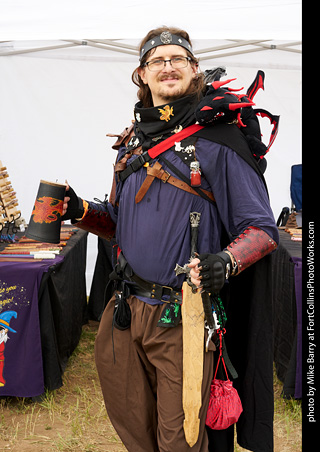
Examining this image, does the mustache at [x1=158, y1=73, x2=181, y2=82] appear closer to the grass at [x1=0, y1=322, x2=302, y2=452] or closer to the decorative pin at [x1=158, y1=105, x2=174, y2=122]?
the decorative pin at [x1=158, y1=105, x2=174, y2=122]

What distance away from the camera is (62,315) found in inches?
144

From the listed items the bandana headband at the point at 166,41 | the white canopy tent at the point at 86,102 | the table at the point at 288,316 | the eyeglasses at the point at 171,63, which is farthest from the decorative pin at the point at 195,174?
the white canopy tent at the point at 86,102

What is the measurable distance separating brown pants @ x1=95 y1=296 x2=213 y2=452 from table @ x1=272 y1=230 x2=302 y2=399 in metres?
1.33

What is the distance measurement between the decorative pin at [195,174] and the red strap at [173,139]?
5.6 inches

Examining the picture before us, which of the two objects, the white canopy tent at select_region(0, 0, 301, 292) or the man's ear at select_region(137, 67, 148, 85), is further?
the white canopy tent at select_region(0, 0, 301, 292)

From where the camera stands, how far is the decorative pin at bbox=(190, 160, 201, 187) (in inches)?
78.6

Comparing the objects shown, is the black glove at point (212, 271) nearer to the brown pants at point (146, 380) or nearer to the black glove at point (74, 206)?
the brown pants at point (146, 380)

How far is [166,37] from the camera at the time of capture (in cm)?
217

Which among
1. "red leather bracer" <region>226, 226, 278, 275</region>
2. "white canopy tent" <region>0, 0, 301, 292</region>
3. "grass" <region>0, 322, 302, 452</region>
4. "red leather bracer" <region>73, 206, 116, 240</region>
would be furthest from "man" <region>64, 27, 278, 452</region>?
"white canopy tent" <region>0, 0, 301, 292</region>

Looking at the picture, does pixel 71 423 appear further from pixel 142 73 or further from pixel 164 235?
pixel 142 73

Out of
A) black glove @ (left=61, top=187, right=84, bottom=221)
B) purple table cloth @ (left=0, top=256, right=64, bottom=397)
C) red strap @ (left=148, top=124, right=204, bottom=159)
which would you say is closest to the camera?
red strap @ (left=148, top=124, right=204, bottom=159)

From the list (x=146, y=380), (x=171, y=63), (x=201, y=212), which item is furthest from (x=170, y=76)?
(x=146, y=380)

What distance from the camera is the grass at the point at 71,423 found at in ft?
10.1

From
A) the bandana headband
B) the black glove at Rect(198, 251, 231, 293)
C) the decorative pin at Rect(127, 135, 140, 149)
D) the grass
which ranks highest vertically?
the bandana headband
